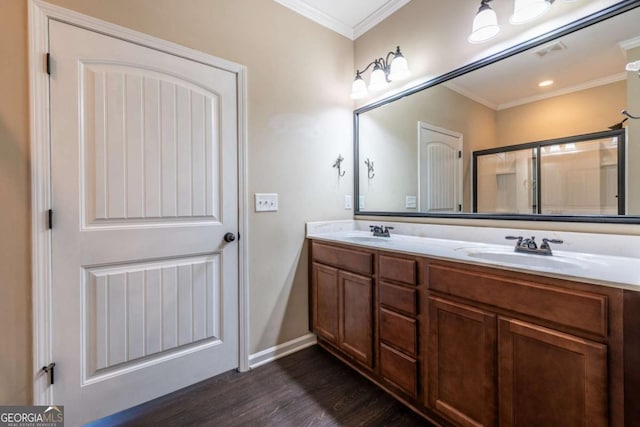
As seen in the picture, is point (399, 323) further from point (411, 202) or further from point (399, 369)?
point (411, 202)

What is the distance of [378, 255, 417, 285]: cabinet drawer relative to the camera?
1374 mm

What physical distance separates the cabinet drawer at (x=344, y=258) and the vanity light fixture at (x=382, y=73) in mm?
1297

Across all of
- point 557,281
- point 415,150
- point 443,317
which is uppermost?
point 415,150

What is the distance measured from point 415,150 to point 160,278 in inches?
75.5

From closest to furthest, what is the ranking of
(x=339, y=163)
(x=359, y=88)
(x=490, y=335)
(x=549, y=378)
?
1. (x=549, y=378)
2. (x=490, y=335)
3. (x=359, y=88)
4. (x=339, y=163)

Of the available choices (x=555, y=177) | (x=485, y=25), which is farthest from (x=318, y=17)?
(x=555, y=177)

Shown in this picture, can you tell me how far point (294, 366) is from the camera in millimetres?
1882

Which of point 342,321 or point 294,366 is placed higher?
point 342,321

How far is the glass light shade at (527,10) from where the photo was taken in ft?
4.27

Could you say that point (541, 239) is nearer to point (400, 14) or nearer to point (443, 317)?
point (443, 317)

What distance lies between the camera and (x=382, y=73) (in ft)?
6.82

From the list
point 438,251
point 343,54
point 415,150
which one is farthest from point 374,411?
point 343,54

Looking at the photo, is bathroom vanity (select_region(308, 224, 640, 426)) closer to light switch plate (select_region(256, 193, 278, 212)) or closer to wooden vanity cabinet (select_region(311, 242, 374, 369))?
wooden vanity cabinet (select_region(311, 242, 374, 369))

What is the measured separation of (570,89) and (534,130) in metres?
0.22
